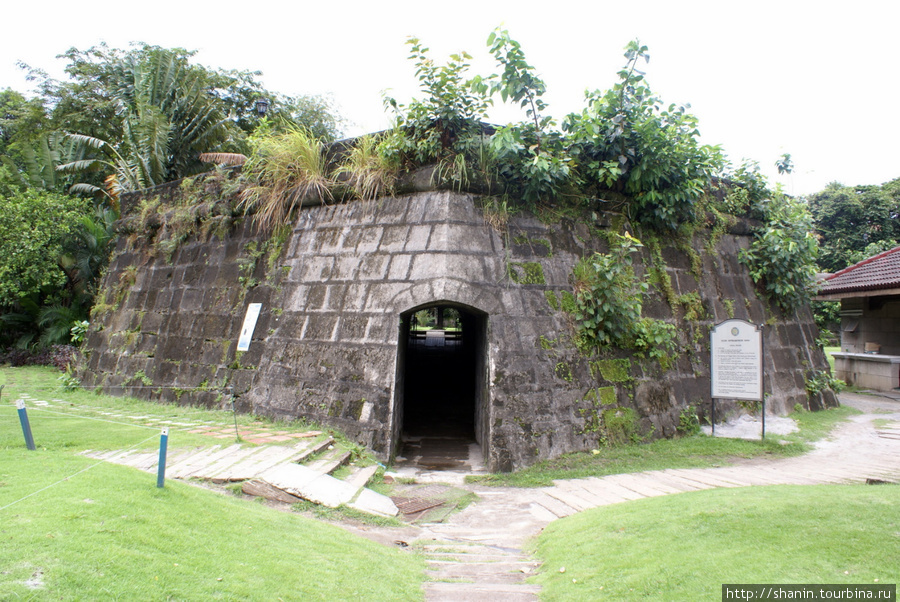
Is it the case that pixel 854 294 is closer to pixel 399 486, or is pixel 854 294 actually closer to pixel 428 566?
→ pixel 399 486

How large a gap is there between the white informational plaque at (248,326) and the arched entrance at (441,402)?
2.13m

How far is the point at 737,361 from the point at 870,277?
28.7 ft

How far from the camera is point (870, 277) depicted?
12383mm

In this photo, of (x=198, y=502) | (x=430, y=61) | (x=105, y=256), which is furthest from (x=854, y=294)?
(x=105, y=256)

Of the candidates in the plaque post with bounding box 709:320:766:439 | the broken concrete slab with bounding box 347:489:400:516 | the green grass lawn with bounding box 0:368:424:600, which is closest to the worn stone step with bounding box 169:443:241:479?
the green grass lawn with bounding box 0:368:424:600

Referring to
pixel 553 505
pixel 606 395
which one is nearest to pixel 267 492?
pixel 553 505

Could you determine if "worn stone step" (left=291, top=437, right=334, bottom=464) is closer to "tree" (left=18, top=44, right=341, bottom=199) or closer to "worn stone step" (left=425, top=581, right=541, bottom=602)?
"worn stone step" (left=425, top=581, right=541, bottom=602)

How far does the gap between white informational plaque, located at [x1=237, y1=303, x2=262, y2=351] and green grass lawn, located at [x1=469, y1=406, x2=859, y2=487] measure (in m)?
3.69

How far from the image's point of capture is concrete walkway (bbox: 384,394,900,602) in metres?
2.97

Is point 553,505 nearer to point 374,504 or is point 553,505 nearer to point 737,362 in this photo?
point 374,504

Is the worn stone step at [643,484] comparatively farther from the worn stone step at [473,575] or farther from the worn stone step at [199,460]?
the worn stone step at [199,460]

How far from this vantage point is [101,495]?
2.42 m

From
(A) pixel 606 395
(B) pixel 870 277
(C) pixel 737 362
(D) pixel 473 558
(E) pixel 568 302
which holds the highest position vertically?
(B) pixel 870 277

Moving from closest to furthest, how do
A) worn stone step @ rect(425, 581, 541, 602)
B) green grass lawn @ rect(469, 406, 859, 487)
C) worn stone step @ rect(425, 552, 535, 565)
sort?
worn stone step @ rect(425, 581, 541, 602), worn stone step @ rect(425, 552, 535, 565), green grass lawn @ rect(469, 406, 859, 487)
